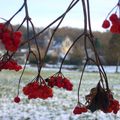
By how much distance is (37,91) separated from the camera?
1.22 m

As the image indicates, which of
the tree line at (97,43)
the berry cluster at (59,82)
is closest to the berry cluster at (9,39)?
the tree line at (97,43)

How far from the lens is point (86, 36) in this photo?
44.9 inches

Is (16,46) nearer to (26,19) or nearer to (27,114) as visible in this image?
(26,19)

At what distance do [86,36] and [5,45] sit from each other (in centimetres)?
20

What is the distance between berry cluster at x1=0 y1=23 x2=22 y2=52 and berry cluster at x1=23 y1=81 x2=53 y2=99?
7.1 inches

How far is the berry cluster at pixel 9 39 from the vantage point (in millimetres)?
1070

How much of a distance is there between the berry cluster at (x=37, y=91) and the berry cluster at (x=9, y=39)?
7.1 inches

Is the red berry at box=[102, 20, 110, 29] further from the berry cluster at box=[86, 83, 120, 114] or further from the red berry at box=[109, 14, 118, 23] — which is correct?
the berry cluster at box=[86, 83, 120, 114]

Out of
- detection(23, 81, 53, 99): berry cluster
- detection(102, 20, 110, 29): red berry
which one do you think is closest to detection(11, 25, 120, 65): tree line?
detection(102, 20, 110, 29): red berry

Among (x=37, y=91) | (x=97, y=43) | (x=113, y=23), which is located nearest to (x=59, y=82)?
(x=37, y=91)

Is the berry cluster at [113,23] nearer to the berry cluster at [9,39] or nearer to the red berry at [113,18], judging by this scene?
the red berry at [113,18]

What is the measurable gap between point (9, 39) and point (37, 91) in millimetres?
207

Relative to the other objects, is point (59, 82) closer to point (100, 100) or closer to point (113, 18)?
point (100, 100)

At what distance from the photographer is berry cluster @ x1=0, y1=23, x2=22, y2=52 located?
1.07 m
